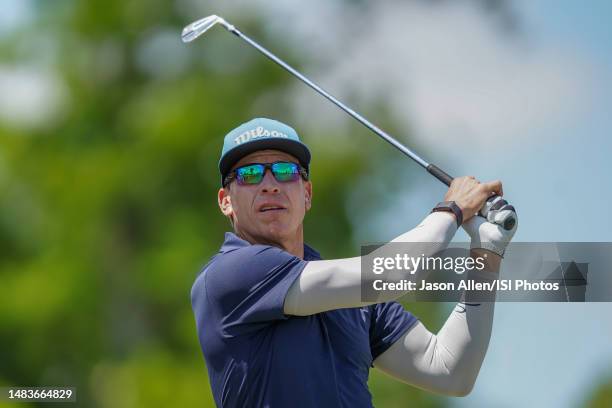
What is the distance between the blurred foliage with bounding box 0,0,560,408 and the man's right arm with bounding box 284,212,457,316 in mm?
10969

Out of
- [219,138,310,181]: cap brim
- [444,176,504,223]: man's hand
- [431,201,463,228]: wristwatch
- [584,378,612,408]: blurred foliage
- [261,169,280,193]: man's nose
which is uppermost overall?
[584,378,612,408]: blurred foliage

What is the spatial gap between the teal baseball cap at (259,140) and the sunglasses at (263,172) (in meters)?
0.05

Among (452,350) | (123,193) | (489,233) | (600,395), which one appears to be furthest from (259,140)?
(600,395)

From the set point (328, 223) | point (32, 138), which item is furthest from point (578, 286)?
point (32, 138)

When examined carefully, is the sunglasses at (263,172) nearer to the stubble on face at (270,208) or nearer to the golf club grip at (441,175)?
the stubble on face at (270,208)

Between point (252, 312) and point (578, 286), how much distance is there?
1477 mm

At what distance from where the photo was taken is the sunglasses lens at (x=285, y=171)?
15.4 ft

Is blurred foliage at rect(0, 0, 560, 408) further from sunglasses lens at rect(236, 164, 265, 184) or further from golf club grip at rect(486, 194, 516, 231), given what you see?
golf club grip at rect(486, 194, 516, 231)

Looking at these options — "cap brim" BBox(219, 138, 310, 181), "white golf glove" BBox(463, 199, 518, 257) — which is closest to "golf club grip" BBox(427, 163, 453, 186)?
"white golf glove" BBox(463, 199, 518, 257)

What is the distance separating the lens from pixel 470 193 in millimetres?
4617

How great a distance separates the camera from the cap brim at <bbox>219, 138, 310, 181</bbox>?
15.4 feet

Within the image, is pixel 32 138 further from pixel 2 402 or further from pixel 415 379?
pixel 415 379

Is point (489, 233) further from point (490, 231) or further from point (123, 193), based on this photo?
point (123, 193)

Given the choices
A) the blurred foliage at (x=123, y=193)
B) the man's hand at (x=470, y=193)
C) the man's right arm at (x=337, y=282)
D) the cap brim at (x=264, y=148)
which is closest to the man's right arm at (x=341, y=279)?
the man's right arm at (x=337, y=282)
